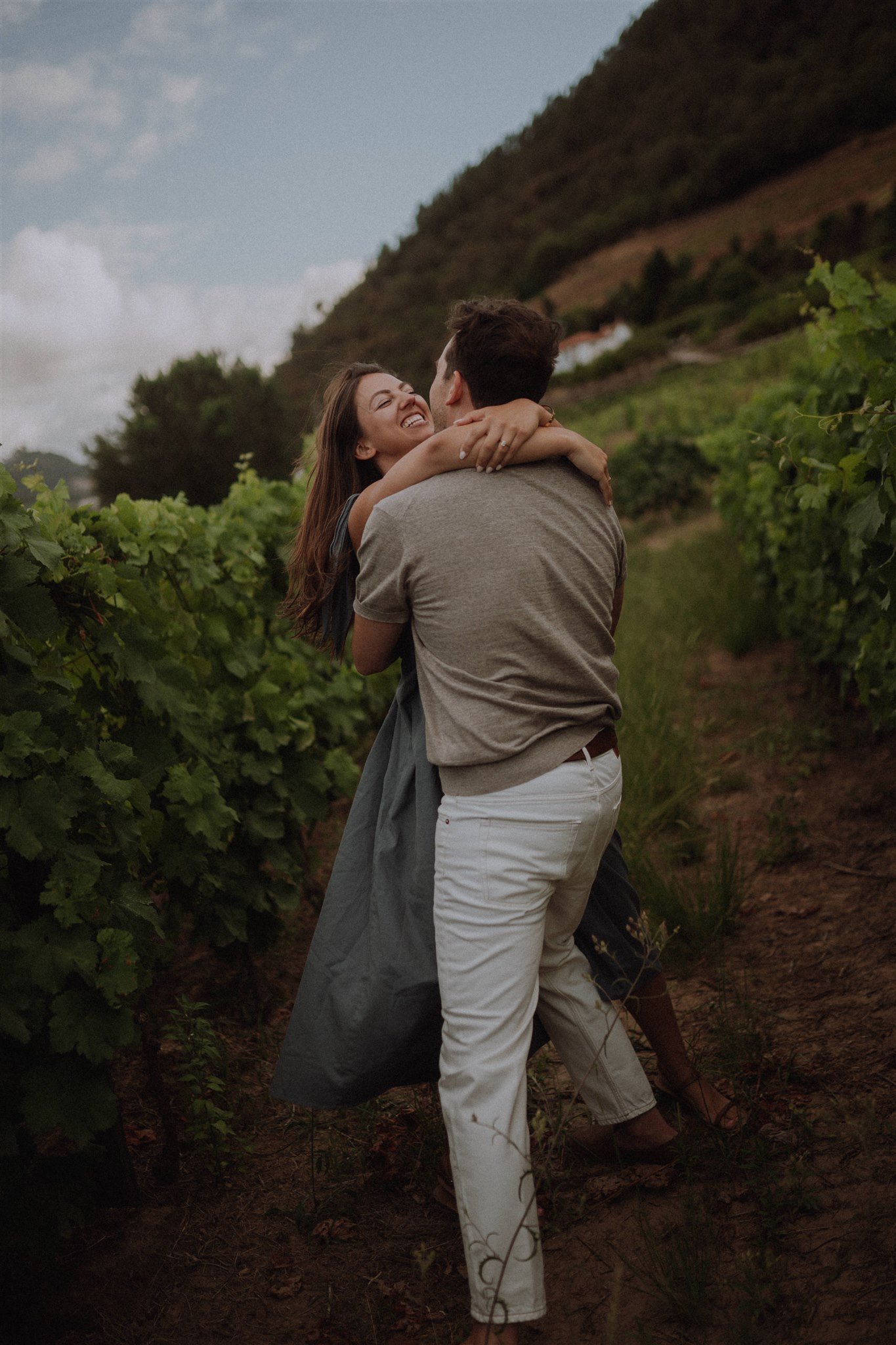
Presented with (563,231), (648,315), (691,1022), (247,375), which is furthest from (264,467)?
(563,231)

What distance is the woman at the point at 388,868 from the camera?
195 cm

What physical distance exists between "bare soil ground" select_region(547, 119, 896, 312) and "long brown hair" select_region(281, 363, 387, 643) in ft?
178

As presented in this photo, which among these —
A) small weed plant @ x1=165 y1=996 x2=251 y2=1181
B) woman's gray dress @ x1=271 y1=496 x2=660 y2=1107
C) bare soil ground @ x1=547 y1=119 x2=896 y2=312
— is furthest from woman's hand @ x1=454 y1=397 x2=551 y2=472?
bare soil ground @ x1=547 y1=119 x2=896 y2=312

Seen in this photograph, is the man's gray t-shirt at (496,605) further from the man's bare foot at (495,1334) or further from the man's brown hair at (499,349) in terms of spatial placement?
the man's bare foot at (495,1334)

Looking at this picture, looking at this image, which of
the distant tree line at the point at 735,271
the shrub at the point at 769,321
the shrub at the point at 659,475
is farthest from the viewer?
the distant tree line at the point at 735,271

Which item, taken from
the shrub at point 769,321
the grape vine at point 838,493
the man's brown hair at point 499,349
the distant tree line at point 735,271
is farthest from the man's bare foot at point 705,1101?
the shrub at point 769,321

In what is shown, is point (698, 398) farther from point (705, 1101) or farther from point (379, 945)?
point (379, 945)

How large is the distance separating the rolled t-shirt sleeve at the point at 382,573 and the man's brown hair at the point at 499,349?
1.22 ft

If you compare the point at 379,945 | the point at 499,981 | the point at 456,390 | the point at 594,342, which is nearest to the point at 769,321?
the point at 594,342

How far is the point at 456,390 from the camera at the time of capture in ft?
6.51

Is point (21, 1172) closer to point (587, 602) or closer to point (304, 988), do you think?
point (304, 988)

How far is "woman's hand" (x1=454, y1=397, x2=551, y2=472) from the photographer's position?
180 centimetres

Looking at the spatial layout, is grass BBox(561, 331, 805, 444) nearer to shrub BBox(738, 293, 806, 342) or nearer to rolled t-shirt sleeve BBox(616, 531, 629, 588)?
shrub BBox(738, 293, 806, 342)

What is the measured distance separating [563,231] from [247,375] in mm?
76723
